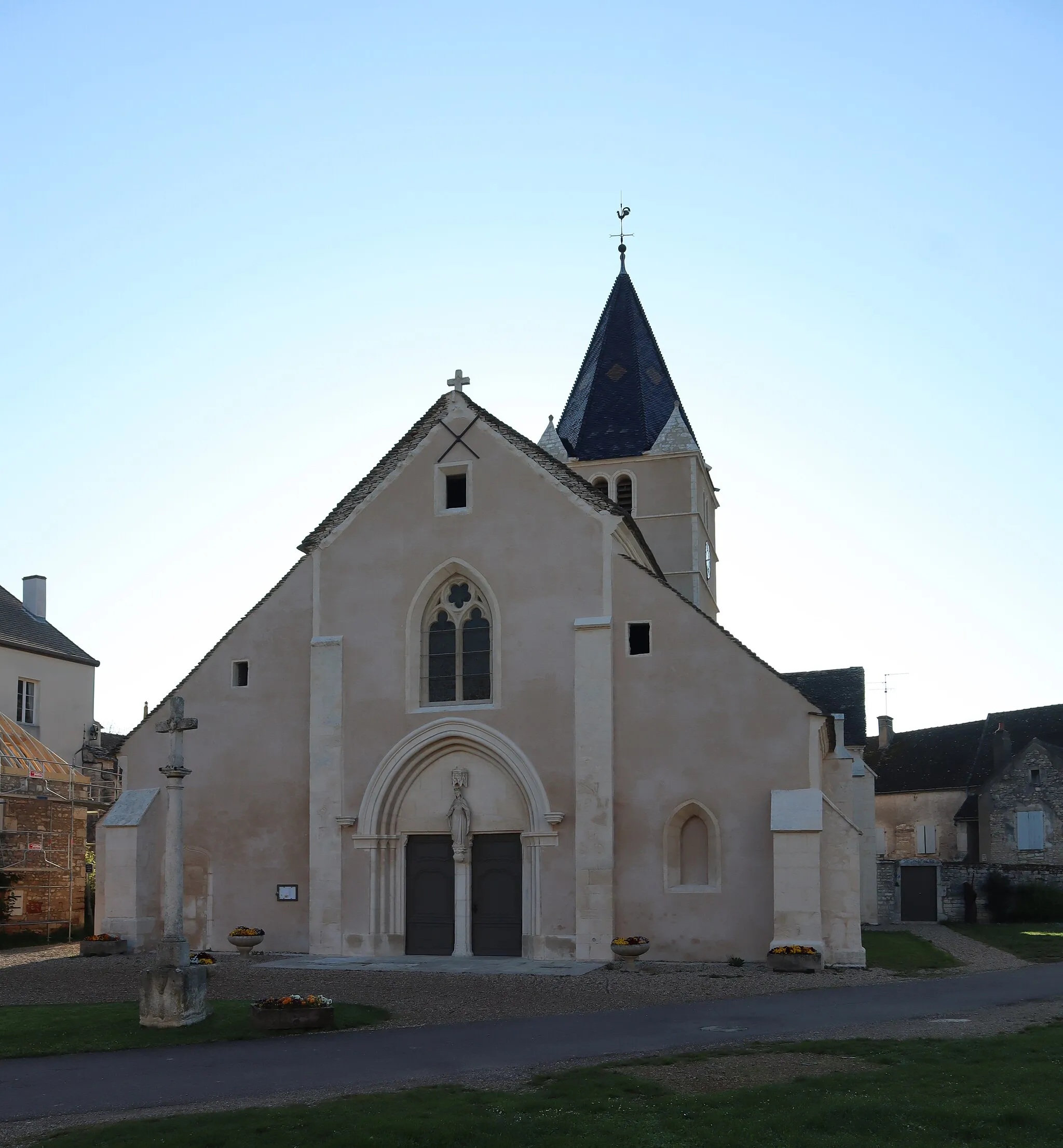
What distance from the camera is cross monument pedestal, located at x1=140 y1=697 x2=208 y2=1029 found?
15148 mm

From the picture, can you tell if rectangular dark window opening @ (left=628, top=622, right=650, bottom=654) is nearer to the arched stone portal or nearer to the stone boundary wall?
the arched stone portal

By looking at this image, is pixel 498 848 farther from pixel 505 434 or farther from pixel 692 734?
pixel 505 434

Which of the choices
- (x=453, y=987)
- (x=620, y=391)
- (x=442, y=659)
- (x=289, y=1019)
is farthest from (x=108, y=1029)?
(x=620, y=391)

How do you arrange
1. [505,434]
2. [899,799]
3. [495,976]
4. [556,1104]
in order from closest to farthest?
[556,1104], [495,976], [505,434], [899,799]

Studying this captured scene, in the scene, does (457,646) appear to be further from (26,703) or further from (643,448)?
(26,703)

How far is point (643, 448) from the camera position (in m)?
37.1

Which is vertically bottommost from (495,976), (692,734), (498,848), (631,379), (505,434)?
(495,976)

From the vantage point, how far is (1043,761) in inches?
1780

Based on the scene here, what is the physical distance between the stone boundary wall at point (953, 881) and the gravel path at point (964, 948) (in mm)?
1103

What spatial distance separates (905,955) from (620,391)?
63.4 feet

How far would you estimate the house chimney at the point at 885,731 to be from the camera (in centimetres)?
5784

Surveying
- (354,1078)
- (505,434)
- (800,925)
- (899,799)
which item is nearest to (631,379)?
(505,434)

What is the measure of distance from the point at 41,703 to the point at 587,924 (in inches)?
1038

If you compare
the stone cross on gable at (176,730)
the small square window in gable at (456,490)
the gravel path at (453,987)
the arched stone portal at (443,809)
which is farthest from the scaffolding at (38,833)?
the stone cross on gable at (176,730)
